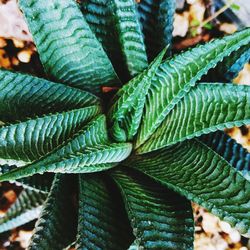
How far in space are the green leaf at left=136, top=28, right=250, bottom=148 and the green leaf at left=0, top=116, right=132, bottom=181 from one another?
7cm

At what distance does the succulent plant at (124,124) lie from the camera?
716 mm

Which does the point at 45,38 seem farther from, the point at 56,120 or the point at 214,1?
the point at 214,1

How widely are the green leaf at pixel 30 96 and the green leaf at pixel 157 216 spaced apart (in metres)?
0.20

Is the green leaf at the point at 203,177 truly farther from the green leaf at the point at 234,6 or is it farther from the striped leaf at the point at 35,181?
the green leaf at the point at 234,6

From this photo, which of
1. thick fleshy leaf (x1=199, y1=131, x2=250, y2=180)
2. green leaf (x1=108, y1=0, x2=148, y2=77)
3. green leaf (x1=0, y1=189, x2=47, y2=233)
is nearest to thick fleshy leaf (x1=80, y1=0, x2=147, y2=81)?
green leaf (x1=108, y1=0, x2=148, y2=77)

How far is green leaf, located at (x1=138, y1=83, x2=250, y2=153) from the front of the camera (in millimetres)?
736

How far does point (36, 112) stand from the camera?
82cm

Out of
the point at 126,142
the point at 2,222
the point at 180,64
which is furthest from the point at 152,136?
the point at 2,222

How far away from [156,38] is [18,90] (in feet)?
1.07

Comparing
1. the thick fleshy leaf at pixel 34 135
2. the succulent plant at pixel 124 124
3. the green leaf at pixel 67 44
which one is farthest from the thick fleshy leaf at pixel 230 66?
the thick fleshy leaf at pixel 34 135

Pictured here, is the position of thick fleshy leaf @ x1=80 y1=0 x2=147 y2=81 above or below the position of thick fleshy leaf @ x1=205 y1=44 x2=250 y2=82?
above

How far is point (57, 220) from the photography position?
0.80 metres

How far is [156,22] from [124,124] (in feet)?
0.80

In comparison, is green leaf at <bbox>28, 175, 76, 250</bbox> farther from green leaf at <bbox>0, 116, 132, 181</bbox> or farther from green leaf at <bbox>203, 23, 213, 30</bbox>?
green leaf at <bbox>203, 23, 213, 30</bbox>
